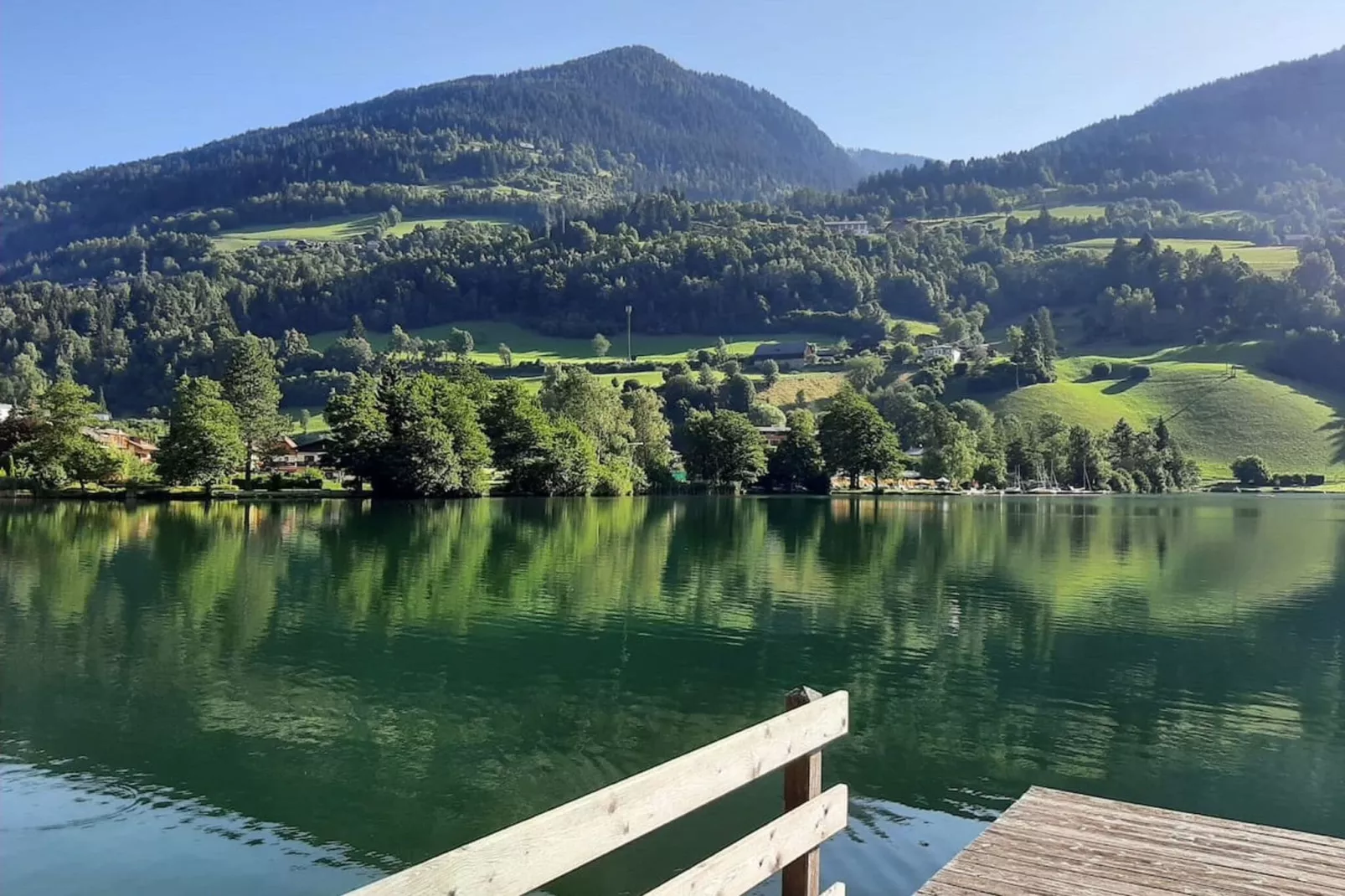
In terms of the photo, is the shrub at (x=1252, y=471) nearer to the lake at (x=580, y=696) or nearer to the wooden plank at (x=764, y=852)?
the lake at (x=580, y=696)

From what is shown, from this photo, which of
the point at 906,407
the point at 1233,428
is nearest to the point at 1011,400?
the point at 906,407

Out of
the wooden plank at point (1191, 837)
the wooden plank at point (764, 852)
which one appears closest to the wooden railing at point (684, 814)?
the wooden plank at point (764, 852)

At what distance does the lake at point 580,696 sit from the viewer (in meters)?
14.1

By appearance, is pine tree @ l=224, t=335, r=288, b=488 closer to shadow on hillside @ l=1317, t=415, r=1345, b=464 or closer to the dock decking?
the dock decking

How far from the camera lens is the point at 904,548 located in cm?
5884

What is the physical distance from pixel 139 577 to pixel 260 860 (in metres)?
30.1

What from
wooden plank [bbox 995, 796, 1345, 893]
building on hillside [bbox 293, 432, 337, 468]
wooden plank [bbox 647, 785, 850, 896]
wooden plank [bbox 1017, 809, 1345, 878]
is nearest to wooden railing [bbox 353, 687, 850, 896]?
wooden plank [bbox 647, 785, 850, 896]

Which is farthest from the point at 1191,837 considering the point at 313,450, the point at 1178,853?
the point at 313,450

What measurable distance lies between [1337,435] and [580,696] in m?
199

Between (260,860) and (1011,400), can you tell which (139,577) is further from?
(1011,400)

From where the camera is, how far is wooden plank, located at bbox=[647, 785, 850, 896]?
5.90m

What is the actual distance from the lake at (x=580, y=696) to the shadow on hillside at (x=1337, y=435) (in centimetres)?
14917

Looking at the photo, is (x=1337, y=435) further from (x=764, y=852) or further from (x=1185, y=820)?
(x=764, y=852)

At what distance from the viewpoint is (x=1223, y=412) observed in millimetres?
185875
